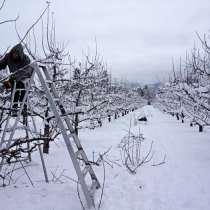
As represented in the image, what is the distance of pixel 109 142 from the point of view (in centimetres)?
1004

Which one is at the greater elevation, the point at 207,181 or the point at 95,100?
the point at 95,100

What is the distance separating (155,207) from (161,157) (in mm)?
3495

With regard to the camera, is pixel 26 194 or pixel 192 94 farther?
pixel 192 94

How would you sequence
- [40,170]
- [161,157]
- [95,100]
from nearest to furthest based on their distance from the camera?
[40,170] → [161,157] → [95,100]

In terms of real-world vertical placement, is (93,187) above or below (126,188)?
above

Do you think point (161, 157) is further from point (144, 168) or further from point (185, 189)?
point (185, 189)

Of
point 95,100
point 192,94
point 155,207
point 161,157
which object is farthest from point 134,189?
point 95,100

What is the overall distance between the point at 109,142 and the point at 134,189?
517 centimetres

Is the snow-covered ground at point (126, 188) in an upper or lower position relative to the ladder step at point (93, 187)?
lower

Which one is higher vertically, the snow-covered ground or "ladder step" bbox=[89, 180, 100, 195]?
"ladder step" bbox=[89, 180, 100, 195]

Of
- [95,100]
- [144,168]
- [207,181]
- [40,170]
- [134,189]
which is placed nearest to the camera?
[134,189]

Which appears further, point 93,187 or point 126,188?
point 126,188

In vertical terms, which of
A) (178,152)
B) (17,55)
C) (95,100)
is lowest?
(178,152)

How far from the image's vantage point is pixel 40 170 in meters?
5.68
